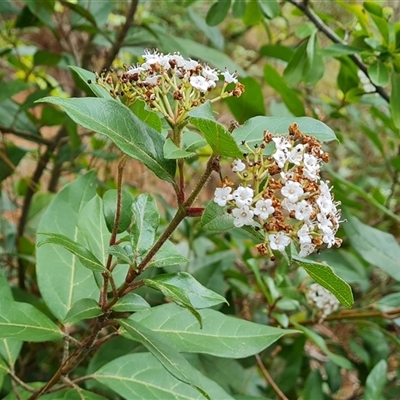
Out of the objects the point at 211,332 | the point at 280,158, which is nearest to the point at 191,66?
the point at 280,158

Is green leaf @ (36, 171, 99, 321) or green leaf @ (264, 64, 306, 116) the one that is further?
green leaf @ (264, 64, 306, 116)

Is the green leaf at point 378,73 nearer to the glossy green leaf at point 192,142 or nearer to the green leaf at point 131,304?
the glossy green leaf at point 192,142

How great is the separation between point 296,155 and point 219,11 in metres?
0.60

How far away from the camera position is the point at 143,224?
0.54 m

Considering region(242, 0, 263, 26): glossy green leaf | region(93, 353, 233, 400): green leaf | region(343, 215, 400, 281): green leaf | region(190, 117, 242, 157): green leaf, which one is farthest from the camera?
region(242, 0, 263, 26): glossy green leaf

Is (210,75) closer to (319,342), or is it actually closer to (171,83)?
(171,83)

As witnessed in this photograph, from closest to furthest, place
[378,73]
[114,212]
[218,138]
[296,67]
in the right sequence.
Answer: [218,138] < [114,212] < [378,73] < [296,67]

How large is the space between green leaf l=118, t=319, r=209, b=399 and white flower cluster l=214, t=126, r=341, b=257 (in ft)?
0.44

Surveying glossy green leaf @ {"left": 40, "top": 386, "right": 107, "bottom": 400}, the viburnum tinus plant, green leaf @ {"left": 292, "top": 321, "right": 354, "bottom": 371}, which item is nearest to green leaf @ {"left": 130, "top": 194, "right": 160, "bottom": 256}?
the viburnum tinus plant

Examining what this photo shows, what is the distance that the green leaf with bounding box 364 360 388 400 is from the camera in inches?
33.1

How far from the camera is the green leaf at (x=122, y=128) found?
45cm

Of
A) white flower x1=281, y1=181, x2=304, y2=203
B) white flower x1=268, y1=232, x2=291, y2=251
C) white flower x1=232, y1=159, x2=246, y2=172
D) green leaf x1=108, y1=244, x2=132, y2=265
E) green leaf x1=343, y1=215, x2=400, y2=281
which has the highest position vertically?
white flower x1=232, y1=159, x2=246, y2=172

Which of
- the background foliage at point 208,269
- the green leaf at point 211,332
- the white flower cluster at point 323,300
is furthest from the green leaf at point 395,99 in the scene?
the green leaf at point 211,332

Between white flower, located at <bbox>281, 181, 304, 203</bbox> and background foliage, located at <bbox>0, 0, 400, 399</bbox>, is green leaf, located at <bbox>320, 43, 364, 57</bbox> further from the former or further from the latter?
white flower, located at <bbox>281, 181, 304, 203</bbox>
